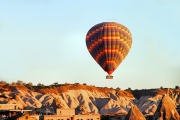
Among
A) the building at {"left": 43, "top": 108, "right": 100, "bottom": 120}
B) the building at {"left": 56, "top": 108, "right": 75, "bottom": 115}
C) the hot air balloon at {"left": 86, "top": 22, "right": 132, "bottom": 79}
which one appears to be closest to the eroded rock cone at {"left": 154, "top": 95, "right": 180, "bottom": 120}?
the hot air balloon at {"left": 86, "top": 22, "right": 132, "bottom": 79}

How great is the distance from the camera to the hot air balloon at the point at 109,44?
9956 cm

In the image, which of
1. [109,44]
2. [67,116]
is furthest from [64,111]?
[109,44]

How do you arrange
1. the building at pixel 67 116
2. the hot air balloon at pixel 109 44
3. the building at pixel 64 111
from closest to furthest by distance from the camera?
the hot air balloon at pixel 109 44 < the building at pixel 67 116 < the building at pixel 64 111

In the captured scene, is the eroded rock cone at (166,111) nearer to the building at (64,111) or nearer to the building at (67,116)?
the building at (67,116)

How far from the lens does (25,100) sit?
162500mm

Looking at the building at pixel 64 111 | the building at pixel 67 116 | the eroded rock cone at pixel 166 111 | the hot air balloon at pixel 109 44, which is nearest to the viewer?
the hot air balloon at pixel 109 44

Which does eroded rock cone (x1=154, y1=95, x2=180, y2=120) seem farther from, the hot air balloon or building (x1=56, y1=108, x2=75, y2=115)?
building (x1=56, y1=108, x2=75, y2=115)

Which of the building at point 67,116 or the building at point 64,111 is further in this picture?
the building at point 64,111

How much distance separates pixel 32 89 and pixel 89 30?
89.7 metres

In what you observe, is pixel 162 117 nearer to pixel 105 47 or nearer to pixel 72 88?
pixel 105 47

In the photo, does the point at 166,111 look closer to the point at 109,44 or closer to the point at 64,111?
the point at 109,44

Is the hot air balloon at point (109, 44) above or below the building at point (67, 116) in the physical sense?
above

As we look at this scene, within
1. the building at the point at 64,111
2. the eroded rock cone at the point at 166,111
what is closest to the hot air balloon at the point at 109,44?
the eroded rock cone at the point at 166,111

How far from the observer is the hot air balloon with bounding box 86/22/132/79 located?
327ft
